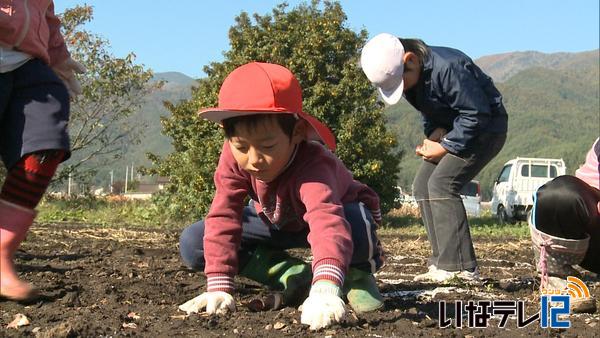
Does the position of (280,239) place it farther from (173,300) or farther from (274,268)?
(173,300)

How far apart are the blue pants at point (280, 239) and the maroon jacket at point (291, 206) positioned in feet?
0.26

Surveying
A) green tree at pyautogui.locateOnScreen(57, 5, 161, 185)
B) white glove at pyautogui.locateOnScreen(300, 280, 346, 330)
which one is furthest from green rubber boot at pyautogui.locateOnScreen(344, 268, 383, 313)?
green tree at pyautogui.locateOnScreen(57, 5, 161, 185)

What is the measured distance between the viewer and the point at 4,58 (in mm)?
2840

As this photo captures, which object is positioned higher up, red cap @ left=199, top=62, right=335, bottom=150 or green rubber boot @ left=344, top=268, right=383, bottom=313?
red cap @ left=199, top=62, right=335, bottom=150

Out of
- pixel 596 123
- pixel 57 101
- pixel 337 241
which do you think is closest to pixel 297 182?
pixel 337 241

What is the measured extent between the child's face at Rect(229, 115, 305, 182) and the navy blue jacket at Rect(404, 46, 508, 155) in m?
1.82

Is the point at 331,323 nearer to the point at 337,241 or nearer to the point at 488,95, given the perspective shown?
the point at 337,241

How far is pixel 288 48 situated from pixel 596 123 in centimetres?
15275

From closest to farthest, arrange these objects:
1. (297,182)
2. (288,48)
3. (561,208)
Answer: (297,182), (561,208), (288,48)

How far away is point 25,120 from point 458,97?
2471 millimetres

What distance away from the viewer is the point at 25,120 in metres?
2.81

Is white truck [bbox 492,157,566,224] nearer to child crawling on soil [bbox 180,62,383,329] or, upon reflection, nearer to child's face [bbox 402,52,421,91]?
child's face [bbox 402,52,421,91]

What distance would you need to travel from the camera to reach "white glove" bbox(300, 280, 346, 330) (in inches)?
92.9

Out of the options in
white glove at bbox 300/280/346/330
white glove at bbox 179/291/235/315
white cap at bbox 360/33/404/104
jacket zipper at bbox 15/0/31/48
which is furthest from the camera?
white cap at bbox 360/33/404/104
